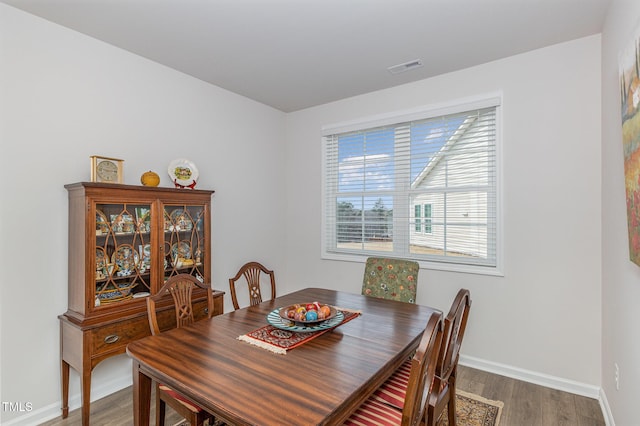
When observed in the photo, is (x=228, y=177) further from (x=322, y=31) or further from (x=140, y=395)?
(x=140, y=395)

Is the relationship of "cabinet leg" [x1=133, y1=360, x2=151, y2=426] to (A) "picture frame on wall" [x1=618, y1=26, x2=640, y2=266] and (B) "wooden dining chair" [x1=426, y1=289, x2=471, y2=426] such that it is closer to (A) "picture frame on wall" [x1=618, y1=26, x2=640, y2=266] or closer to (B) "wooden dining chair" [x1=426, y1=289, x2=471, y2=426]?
(B) "wooden dining chair" [x1=426, y1=289, x2=471, y2=426]

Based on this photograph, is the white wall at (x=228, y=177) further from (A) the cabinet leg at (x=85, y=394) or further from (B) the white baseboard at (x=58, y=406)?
(A) the cabinet leg at (x=85, y=394)

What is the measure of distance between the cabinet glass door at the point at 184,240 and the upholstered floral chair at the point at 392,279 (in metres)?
1.48

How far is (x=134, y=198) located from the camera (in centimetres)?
233

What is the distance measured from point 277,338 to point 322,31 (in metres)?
2.11

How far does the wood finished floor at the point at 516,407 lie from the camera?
2.15 meters

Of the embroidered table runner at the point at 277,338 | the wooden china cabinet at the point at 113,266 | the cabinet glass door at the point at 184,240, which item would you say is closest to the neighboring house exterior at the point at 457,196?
the embroidered table runner at the point at 277,338

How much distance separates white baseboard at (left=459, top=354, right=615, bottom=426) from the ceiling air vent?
2697 millimetres

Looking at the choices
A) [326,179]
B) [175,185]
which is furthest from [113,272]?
[326,179]

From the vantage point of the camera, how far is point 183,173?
2.93 m

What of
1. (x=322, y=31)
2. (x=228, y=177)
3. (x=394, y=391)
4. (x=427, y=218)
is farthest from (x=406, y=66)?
(x=394, y=391)

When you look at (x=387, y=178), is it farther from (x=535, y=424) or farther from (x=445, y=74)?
(x=535, y=424)

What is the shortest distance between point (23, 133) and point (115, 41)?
0.96 m

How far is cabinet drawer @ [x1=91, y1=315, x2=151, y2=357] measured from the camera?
2078mm
